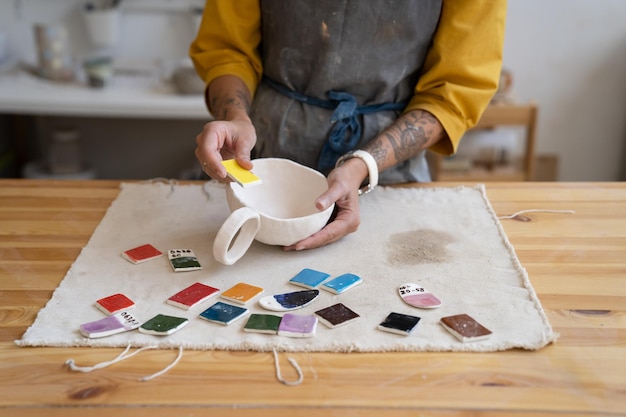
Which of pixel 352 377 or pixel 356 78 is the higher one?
pixel 356 78

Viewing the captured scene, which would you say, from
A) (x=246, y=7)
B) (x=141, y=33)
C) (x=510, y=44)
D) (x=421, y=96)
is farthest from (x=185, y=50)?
(x=421, y=96)

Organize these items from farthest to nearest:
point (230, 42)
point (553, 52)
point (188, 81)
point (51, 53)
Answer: point (553, 52), point (51, 53), point (188, 81), point (230, 42)

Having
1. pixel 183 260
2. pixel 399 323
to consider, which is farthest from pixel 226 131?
pixel 399 323

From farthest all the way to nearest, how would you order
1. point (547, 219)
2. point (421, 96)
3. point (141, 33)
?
point (141, 33) → point (421, 96) → point (547, 219)

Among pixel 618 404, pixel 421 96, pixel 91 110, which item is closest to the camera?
pixel 618 404

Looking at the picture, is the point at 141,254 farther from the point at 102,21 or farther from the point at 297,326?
the point at 102,21

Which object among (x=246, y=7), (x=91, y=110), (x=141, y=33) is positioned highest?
(x=246, y=7)

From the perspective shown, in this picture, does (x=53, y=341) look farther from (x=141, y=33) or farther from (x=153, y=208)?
(x=141, y=33)

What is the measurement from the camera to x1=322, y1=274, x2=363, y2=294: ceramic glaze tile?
832mm

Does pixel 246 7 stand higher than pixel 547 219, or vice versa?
pixel 246 7

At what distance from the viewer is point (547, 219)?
1061 millimetres

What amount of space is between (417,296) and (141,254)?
15.6 inches

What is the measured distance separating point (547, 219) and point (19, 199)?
905 mm

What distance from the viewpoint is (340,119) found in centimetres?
118
